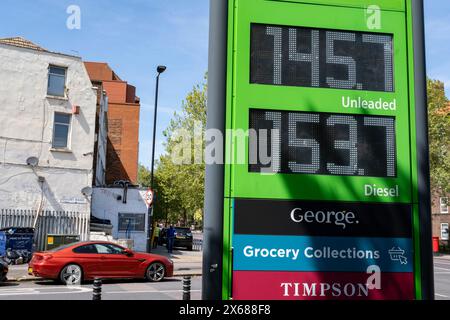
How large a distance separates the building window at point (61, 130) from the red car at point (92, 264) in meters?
9.68

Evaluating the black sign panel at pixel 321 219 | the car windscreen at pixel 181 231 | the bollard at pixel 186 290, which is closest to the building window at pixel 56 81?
A: the car windscreen at pixel 181 231

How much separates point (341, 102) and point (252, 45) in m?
1.03

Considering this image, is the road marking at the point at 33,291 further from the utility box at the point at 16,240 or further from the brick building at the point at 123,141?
the brick building at the point at 123,141

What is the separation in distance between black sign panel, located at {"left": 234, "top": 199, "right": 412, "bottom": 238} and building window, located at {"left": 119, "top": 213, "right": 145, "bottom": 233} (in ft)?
75.4

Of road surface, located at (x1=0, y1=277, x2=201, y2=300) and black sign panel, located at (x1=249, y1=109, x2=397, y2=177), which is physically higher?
black sign panel, located at (x1=249, y1=109, x2=397, y2=177)

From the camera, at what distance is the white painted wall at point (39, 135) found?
2269 cm

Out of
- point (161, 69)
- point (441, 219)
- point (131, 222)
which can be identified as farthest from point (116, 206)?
point (441, 219)

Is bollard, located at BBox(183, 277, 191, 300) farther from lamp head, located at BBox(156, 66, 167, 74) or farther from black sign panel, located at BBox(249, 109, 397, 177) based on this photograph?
lamp head, located at BBox(156, 66, 167, 74)

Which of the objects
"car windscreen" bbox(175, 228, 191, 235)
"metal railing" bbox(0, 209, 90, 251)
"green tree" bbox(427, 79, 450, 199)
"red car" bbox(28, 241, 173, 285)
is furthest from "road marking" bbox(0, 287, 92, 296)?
"green tree" bbox(427, 79, 450, 199)

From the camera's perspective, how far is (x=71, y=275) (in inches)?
587

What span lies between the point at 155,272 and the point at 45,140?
10.5m

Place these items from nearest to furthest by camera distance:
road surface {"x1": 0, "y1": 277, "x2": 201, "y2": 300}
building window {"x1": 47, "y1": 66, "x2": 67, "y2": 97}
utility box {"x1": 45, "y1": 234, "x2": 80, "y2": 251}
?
road surface {"x1": 0, "y1": 277, "x2": 201, "y2": 300}, utility box {"x1": 45, "y1": 234, "x2": 80, "y2": 251}, building window {"x1": 47, "y1": 66, "x2": 67, "y2": 97}

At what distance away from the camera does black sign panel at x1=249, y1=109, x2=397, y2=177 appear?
4.67 m
